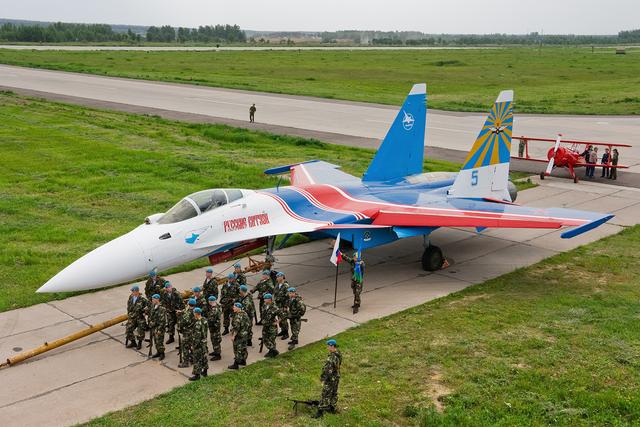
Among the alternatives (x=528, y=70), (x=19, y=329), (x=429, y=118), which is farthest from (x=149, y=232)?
(x=528, y=70)

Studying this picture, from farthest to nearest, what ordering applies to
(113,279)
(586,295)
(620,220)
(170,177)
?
(170,177), (620,220), (586,295), (113,279)

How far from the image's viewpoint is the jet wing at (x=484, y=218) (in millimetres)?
16516

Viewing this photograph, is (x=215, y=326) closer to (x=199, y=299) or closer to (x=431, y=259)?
(x=199, y=299)

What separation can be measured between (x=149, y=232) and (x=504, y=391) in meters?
7.99

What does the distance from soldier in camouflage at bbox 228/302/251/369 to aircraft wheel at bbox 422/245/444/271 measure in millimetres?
6885

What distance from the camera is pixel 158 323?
12.2 meters

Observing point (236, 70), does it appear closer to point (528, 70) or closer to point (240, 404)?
point (528, 70)

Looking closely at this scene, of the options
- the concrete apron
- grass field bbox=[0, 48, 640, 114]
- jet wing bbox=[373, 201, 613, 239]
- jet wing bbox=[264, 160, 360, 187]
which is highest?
grass field bbox=[0, 48, 640, 114]

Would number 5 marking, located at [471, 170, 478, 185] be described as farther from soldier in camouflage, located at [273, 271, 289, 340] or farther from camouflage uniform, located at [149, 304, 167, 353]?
camouflage uniform, located at [149, 304, 167, 353]

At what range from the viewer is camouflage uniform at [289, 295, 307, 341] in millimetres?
12633

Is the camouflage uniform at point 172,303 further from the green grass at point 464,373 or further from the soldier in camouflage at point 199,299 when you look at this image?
the green grass at point 464,373

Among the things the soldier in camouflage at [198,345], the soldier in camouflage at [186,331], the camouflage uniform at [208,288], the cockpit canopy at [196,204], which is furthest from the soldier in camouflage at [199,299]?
the cockpit canopy at [196,204]

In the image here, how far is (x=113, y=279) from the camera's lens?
1352 cm

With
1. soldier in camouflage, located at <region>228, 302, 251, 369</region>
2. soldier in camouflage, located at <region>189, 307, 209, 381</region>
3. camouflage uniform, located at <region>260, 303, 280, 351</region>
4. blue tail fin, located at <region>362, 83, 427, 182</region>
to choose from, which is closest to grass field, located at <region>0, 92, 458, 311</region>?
soldier in camouflage, located at <region>189, 307, 209, 381</region>
